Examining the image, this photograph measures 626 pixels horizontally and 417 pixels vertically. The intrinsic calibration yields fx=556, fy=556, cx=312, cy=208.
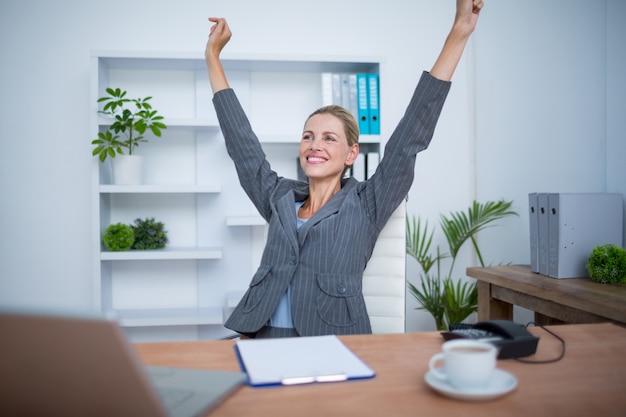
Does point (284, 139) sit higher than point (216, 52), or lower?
lower

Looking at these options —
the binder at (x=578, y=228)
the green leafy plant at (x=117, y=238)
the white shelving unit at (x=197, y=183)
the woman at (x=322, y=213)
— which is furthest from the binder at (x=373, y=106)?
the green leafy plant at (x=117, y=238)

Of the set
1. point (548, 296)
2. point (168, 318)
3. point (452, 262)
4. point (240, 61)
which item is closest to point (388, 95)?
point (240, 61)

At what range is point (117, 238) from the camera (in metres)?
2.88

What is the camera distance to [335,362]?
95cm

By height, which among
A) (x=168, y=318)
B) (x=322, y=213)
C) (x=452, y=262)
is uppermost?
(x=322, y=213)

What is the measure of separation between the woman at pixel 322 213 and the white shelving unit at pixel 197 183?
4.07 ft

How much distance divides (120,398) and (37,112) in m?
2.98

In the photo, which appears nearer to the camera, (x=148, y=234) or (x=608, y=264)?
(x=608, y=264)

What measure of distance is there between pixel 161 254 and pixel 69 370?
94.0 inches

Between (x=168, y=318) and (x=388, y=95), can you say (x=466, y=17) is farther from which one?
(x=168, y=318)

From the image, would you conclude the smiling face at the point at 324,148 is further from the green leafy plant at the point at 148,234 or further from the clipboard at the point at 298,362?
the green leafy plant at the point at 148,234

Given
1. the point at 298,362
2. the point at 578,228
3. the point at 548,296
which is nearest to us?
the point at 298,362

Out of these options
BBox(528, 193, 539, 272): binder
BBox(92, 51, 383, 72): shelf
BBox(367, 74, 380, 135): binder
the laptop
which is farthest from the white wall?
the laptop

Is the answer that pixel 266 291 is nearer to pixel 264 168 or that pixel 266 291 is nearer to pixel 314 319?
pixel 314 319
